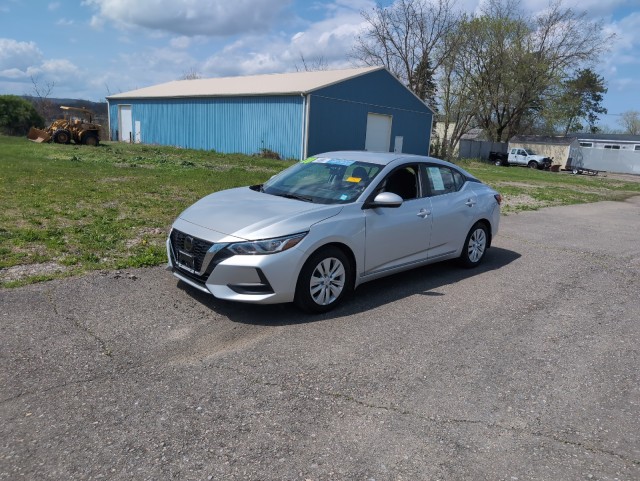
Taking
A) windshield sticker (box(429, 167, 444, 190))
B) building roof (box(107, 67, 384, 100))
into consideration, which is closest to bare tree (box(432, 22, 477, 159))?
building roof (box(107, 67, 384, 100))

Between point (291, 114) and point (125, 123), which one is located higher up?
point (291, 114)

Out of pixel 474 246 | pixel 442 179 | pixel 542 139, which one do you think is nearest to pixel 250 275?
pixel 442 179

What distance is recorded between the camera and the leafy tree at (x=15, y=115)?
32.7 meters

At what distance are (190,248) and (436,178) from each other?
10.8ft

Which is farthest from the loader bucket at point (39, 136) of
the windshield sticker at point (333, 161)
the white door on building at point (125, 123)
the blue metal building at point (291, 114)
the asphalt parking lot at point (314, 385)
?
the windshield sticker at point (333, 161)

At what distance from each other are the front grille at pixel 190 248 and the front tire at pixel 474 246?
3704mm

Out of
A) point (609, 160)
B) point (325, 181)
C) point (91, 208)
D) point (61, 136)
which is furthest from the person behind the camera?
point (609, 160)

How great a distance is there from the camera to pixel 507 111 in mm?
49406

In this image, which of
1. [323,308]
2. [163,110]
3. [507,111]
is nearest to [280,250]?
[323,308]

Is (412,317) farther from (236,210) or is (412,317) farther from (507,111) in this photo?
(507,111)

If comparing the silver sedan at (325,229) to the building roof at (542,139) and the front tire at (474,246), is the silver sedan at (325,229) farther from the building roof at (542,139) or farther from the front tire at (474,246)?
the building roof at (542,139)

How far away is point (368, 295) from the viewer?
5.51 metres

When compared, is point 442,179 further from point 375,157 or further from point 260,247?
point 260,247

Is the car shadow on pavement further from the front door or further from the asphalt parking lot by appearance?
the front door
